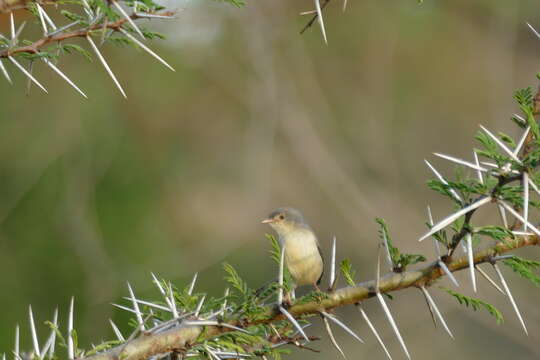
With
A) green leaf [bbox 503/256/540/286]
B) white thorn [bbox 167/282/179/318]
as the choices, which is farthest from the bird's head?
green leaf [bbox 503/256/540/286]

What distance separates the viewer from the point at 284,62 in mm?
10055

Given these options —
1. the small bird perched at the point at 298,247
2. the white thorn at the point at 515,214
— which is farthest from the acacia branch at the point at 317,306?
the small bird perched at the point at 298,247

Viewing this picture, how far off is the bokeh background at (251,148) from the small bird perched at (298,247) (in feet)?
11.2

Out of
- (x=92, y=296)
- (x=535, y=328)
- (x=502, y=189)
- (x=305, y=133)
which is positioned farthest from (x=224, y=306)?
(x=305, y=133)

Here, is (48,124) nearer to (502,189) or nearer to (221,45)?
(221,45)

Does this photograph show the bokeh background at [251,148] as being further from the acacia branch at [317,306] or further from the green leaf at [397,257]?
the green leaf at [397,257]

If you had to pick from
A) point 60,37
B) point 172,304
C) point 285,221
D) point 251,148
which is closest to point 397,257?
point 172,304

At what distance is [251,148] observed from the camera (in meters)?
9.12

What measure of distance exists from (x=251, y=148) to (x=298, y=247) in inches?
210

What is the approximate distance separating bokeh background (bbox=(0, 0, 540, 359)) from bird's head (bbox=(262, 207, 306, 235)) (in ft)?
11.0

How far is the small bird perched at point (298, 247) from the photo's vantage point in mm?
3691

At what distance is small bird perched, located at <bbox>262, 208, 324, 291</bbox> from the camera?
369cm

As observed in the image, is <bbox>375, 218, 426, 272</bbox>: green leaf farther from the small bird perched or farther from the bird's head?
the bird's head

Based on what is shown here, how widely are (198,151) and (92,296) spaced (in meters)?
3.52
